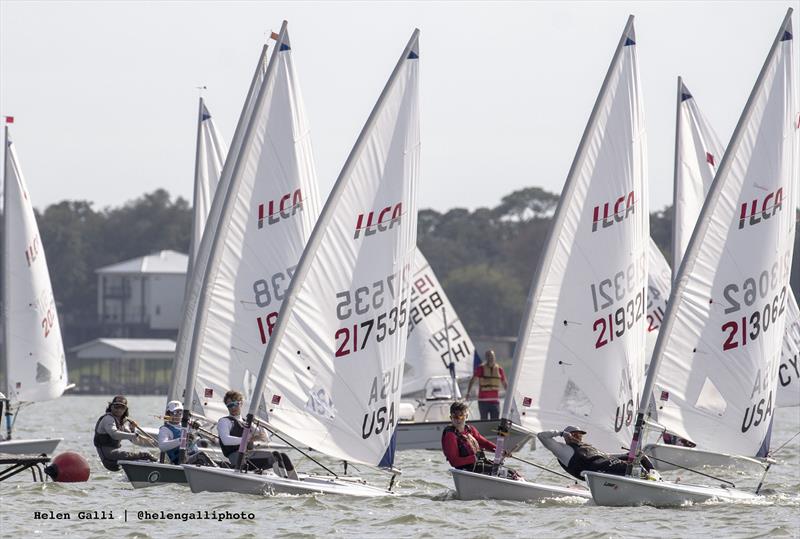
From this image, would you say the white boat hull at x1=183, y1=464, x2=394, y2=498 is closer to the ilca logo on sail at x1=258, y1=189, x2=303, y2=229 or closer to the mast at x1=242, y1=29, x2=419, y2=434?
the mast at x1=242, y1=29, x2=419, y2=434

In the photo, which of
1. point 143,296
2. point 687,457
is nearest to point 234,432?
point 687,457

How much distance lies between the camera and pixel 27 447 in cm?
2412

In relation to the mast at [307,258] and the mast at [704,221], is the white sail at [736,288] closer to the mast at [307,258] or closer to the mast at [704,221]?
the mast at [704,221]

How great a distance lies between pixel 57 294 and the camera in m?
110

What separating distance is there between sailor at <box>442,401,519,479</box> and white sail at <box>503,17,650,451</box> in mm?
580

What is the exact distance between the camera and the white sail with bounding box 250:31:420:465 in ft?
61.7

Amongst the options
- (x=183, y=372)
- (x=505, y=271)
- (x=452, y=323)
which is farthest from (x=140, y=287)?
(x=183, y=372)

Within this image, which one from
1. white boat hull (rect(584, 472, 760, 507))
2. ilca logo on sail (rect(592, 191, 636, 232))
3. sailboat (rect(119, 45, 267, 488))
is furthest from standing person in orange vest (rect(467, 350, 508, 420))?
white boat hull (rect(584, 472, 760, 507))

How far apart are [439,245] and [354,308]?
95868 mm

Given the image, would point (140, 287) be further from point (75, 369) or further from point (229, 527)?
point (229, 527)

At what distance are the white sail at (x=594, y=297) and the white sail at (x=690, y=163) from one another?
6380 millimetres

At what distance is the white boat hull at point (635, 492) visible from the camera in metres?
17.9

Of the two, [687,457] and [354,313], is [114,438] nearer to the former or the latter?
[354,313]

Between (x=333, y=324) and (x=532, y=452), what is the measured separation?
36.4 ft
